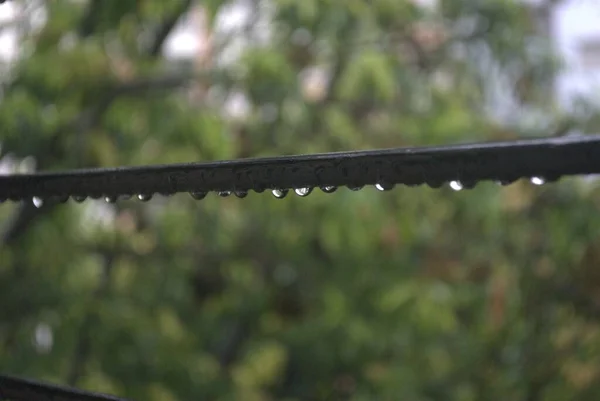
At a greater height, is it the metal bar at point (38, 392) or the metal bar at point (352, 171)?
the metal bar at point (352, 171)

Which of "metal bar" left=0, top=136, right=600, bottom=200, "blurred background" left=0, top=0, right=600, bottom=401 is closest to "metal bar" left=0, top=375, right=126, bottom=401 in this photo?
"metal bar" left=0, top=136, right=600, bottom=200

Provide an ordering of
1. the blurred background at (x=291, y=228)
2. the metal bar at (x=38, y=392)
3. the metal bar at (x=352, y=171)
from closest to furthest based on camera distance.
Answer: the metal bar at (x=352, y=171) < the metal bar at (x=38, y=392) < the blurred background at (x=291, y=228)

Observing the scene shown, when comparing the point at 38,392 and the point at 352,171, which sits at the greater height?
the point at 352,171

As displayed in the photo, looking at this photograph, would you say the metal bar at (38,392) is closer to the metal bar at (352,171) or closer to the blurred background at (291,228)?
the metal bar at (352,171)

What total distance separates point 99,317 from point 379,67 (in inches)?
30.8

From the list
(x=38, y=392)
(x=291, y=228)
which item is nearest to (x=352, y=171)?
(x=38, y=392)

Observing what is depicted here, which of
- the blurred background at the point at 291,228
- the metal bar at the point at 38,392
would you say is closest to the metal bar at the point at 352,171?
the metal bar at the point at 38,392

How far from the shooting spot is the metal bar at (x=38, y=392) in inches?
14.4

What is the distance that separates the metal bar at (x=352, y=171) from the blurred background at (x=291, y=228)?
0.68 meters

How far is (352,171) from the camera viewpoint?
0.30 m

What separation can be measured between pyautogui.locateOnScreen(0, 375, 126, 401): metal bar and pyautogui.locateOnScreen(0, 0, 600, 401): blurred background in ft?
2.35

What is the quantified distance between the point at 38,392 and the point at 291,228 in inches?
50.3

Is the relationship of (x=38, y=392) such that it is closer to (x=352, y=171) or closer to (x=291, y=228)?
(x=352, y=171)

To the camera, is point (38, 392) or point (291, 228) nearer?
point (38, 392)
